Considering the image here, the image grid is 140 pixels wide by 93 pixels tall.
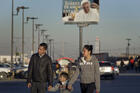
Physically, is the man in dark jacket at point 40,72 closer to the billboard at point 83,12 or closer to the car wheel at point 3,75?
the car wheel at point 3,75

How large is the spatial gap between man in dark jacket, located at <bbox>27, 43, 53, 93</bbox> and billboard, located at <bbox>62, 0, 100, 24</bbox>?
49704mm

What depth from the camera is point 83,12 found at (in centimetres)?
6234

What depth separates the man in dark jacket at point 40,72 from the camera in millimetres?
12195

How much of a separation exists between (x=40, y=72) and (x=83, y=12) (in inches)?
1987

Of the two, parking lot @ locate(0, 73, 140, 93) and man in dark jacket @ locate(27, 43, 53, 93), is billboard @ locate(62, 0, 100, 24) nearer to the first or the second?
parking lot @ locate(0, 73, 140, 93)

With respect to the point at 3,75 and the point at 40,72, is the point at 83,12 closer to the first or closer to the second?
the point at 3,75

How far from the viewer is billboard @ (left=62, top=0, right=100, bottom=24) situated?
62.0 m

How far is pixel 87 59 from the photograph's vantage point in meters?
11.4

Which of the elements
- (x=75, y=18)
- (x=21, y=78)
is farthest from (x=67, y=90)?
(x=75, y=18)

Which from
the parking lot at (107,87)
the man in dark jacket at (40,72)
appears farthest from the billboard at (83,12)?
the man in dark jacket at (40,72)

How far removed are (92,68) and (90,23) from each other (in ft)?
170

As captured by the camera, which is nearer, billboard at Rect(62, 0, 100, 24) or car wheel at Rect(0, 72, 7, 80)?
car wheel at Rect(0, 72, 7, 80)

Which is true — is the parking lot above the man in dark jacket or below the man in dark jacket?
below

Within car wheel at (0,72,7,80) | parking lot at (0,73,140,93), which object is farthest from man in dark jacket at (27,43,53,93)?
car wheel at (0,72,7,80)
